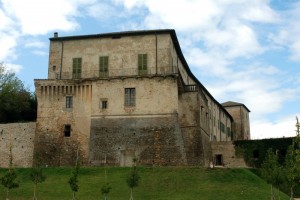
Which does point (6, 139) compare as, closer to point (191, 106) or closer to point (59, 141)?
point (59, 141)

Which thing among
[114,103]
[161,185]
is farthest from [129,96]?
[161,185]

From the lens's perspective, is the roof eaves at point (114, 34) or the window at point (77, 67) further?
the window at point (77, 67)

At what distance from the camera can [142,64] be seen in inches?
1993

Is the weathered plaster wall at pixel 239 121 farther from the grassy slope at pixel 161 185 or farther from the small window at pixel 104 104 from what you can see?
the grassy slope at pixel 161 185

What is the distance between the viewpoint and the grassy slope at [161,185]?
3616cm

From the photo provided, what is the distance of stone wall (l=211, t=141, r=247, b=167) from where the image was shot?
6003cm

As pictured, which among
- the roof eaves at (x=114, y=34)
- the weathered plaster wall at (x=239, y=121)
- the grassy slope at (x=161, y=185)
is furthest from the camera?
the weathered plaster wall at (x=239, y=121)

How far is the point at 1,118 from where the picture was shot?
205ft

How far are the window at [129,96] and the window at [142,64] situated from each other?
212 centimetres

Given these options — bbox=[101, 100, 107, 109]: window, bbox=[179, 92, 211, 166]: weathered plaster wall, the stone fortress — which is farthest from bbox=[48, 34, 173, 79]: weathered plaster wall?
bbox=[179, 92, 211, 166]: weathered plaster wall

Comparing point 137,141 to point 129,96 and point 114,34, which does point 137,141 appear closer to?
point 129,96

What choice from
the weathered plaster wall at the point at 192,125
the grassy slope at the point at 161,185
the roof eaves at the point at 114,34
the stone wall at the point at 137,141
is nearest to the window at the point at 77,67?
the roof eaves at the point at 114,34

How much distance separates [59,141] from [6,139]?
22.2 feet

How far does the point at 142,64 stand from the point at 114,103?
495cm
